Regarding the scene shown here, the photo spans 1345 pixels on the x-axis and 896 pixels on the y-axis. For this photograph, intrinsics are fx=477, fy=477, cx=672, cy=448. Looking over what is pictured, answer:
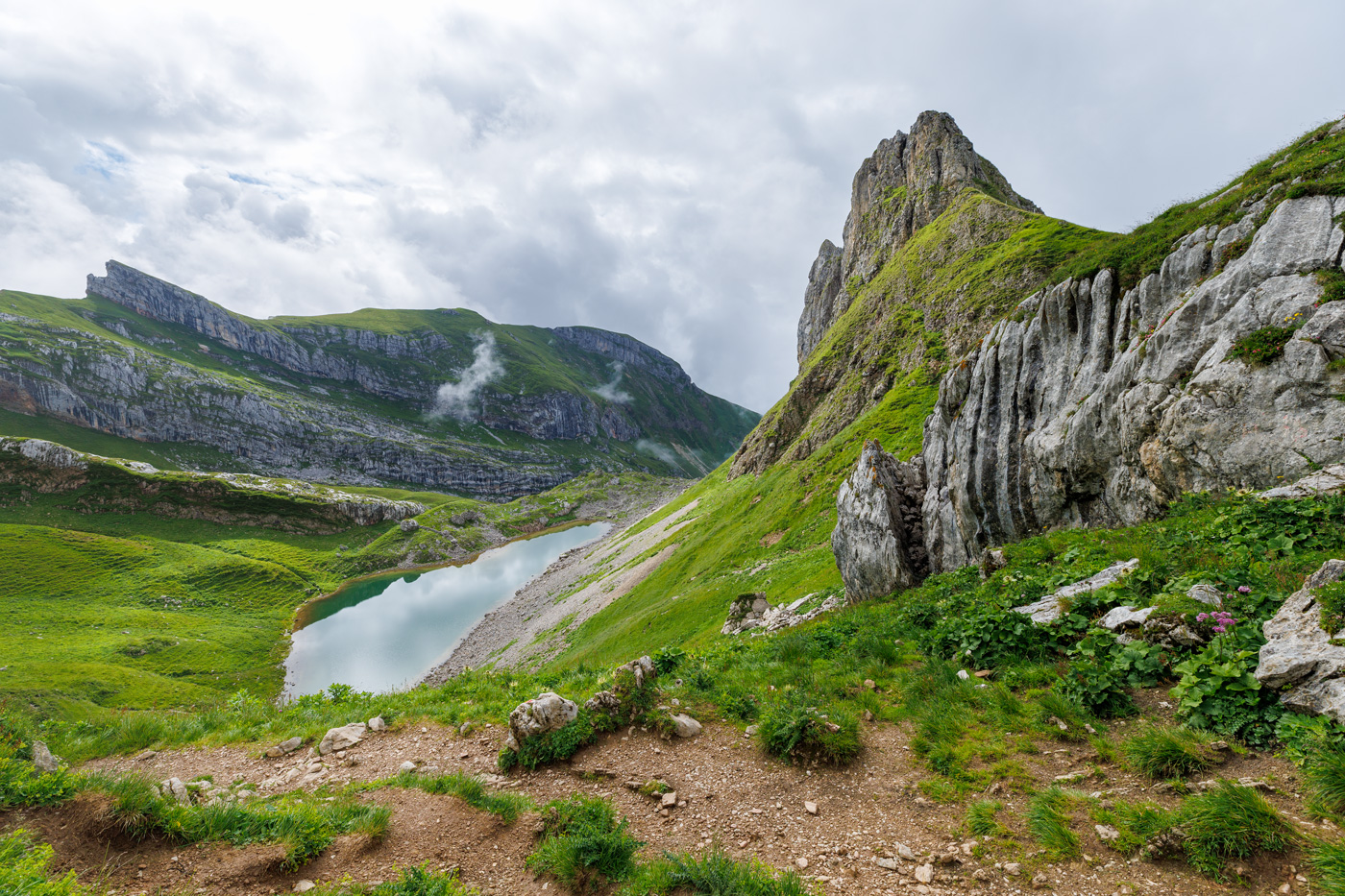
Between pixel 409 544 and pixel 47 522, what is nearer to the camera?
pixel 47 522

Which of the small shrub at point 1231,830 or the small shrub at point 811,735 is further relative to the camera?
the small shrub at point 811,735

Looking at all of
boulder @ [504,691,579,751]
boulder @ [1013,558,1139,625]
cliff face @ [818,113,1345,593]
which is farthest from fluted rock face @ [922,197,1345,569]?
boulder @ [504,691,579,751]

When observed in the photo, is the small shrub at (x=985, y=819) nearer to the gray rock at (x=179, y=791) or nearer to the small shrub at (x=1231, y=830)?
the small shrub at (x=1231, y=830)

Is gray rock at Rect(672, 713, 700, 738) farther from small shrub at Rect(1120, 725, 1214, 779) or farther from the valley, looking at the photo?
small shrub at Rect(1120, 725, 1214, 779)

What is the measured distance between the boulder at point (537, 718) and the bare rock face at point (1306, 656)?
39.0 feet

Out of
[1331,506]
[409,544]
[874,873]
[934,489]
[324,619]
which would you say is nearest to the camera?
[874,873]

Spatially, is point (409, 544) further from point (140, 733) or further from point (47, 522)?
point (140, 733)

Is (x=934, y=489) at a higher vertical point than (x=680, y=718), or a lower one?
higher

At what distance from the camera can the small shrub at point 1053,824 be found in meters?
5.84

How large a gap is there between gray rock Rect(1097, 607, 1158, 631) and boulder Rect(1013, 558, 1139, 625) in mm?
837

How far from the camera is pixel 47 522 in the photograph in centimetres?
13000

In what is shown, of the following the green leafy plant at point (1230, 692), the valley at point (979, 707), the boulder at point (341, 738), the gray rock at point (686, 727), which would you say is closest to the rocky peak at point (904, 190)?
the valley at point (979, 707)

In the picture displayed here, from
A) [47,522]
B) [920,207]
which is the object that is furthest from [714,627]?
[47,522]

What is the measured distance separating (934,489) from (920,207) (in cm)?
10437
